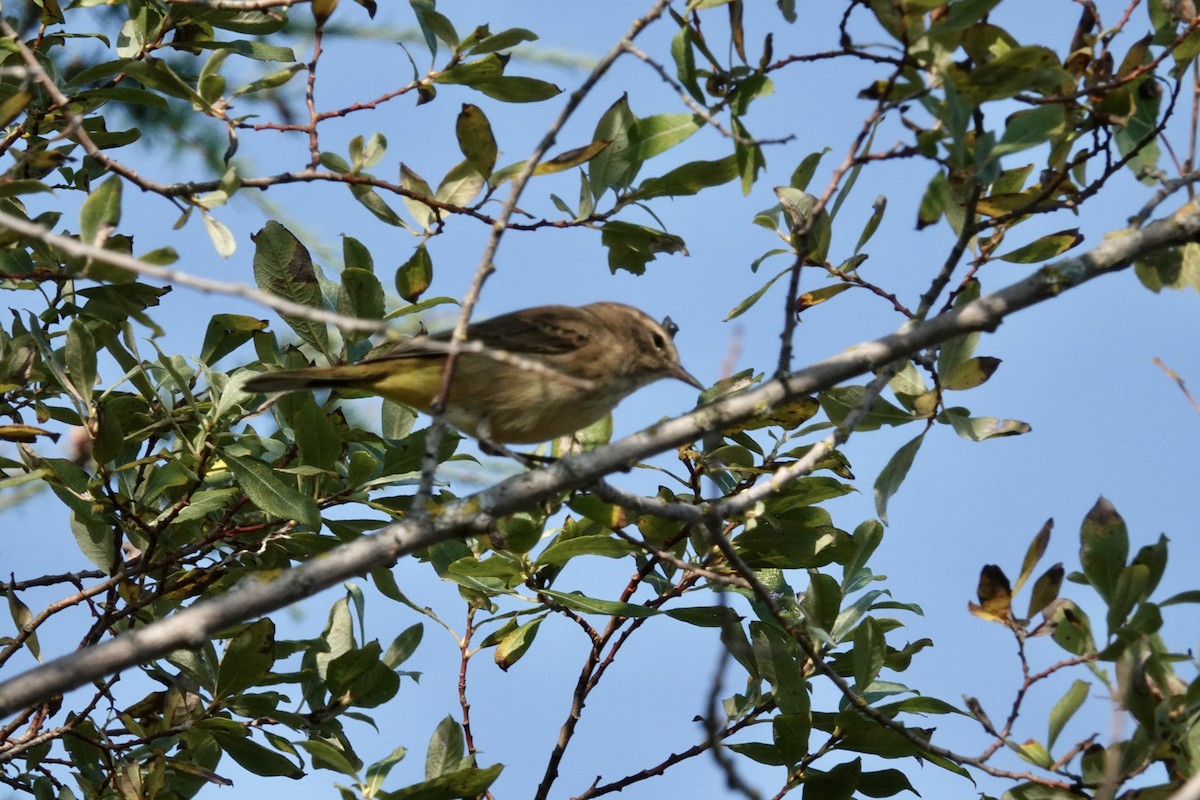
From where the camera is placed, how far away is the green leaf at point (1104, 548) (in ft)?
10.6

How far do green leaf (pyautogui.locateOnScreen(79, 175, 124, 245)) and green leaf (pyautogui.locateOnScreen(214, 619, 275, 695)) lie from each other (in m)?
1.36

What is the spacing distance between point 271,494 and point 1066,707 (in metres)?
2.54

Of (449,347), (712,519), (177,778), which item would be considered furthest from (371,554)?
(177,778)

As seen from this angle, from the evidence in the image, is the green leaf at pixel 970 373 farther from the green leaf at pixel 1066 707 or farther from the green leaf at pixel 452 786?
the green leaf at pixel 452 786

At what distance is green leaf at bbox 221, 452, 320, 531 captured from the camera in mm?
3947

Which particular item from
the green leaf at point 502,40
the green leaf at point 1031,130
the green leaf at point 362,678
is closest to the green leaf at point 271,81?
the green leaf at point 502,40

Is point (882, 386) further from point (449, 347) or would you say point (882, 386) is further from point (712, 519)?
point (449, 347)

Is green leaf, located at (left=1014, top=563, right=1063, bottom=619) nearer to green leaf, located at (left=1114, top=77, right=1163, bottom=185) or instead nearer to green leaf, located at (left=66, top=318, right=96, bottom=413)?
green leaf, located at (left=1114, top=77, right=1163, bottom=185)

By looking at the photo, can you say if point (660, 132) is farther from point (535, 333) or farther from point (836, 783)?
point (836, 783)

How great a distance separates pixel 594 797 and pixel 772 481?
4.68ft

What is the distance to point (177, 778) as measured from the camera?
425cm

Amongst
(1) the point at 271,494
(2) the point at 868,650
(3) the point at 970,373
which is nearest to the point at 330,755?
(1) the point at 271,494

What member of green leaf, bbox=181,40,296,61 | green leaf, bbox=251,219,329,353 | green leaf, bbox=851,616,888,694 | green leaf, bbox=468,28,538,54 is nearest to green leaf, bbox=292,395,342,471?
green leaf, bbox=251,219,329,353

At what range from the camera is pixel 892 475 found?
3850mm
